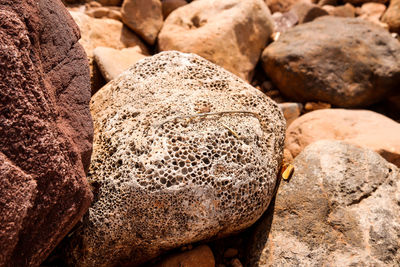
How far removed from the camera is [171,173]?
1.86 metres

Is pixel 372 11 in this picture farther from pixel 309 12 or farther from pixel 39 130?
pixel 39 130

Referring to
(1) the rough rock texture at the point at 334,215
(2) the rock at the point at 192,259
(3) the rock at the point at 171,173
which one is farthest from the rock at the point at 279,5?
(2) the rock at the point at 192,259

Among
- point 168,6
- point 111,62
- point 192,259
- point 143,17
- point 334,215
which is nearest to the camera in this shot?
point 192,259

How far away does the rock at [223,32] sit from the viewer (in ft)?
11.5

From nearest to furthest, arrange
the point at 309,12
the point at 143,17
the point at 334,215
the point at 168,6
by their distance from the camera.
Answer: the point at 334,215 → the point at 143,17 → the point at 168,6 → the point at 309,12

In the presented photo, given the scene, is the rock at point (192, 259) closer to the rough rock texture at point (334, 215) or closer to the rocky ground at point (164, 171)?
the rocky ground at point (164, 171)

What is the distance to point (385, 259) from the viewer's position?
204cm

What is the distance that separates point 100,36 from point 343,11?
3149 mm

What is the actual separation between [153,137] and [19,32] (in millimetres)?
790

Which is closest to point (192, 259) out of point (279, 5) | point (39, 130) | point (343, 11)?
point (39, 130)

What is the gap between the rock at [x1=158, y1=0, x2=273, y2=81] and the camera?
351 centimetres

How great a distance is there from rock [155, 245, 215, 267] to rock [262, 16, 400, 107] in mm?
2193

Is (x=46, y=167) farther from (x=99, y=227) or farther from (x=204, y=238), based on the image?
(x=204, y=238)

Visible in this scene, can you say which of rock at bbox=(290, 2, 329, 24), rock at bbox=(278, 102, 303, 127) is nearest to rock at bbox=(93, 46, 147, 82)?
rock at bbox=(278, 102, 303, 127)
